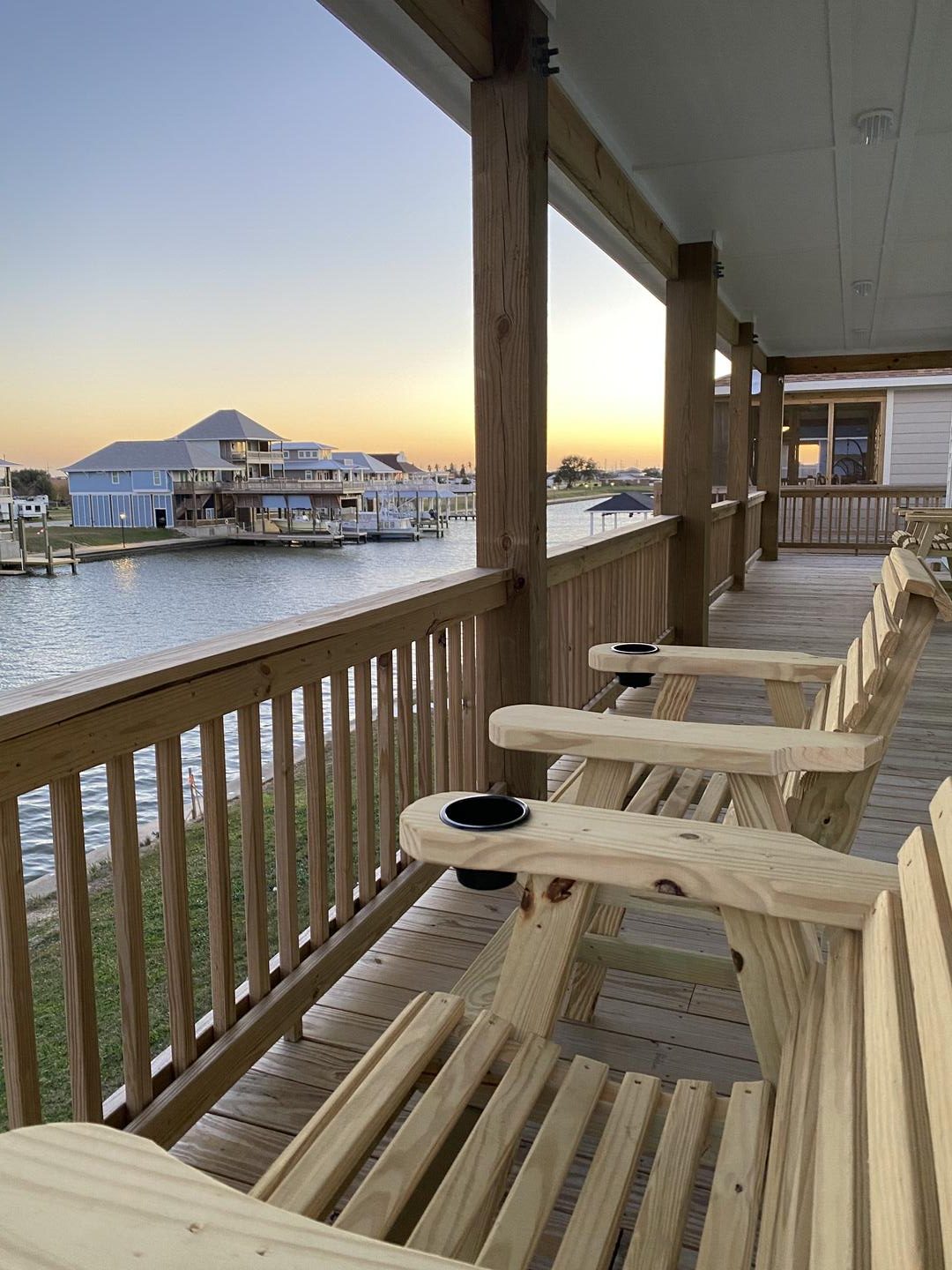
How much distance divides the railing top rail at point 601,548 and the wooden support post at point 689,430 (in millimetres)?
261

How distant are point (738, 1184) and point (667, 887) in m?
0.29

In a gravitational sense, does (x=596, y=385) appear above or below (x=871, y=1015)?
above

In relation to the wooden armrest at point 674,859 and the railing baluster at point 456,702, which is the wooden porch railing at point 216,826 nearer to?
the railing baluster at point 456,702

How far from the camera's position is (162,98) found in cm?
355

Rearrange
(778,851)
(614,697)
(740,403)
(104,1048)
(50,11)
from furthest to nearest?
(740,403) → (614,697) → (104,1048) → (50,11) → (778,851)

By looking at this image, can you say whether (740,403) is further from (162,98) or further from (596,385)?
(596,385)

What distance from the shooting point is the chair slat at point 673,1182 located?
878 millimetres

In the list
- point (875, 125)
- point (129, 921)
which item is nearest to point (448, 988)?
point (129, 921)

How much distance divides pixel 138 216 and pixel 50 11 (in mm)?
908

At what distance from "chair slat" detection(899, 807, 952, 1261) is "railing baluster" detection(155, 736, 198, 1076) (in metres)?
1.08

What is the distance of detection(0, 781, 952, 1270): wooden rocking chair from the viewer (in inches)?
21.0

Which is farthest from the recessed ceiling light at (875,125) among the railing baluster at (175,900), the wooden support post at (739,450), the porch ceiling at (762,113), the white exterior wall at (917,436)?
the white exterior wall at (917,436)

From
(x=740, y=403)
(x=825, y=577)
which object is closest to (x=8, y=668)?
(x=740, y=403)

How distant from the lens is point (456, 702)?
2.68m
